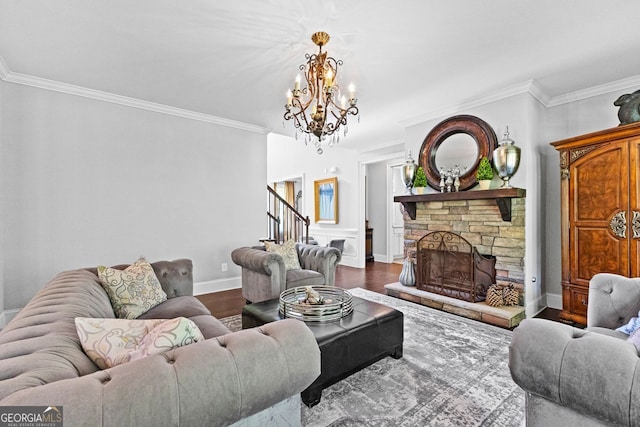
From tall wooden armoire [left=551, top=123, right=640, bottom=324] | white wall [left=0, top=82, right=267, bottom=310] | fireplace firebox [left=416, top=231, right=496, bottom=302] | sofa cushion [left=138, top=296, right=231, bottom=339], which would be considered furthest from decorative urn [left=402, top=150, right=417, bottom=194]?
sofa cushion [left=138, top=296, right=231, bottom=339]

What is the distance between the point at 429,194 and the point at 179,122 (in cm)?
355

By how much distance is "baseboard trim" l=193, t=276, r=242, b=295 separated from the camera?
14.1 ft

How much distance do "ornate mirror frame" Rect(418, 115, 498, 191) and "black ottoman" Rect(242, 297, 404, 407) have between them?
222 cm

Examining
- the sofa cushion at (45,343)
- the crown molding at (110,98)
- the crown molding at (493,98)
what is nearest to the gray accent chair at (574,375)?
the sofa cushion at (45,343)

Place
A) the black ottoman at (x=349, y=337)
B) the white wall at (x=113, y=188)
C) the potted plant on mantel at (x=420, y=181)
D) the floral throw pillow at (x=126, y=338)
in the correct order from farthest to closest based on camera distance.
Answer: the potted plant on mantel at (x=420, y=181) < the white wall at (x=113, y=188) < the black ottoman at (x=349, y=337) < the floral throw pillow at (x=126, y=338)

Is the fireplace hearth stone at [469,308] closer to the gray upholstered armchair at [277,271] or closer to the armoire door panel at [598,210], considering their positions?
the armoire door panel at [598,210]

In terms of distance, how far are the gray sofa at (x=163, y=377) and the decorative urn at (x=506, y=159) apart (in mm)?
3119

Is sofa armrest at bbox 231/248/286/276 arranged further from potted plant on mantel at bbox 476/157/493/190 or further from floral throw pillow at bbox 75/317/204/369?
potted plant on mantel at bbox 476/157/493/190

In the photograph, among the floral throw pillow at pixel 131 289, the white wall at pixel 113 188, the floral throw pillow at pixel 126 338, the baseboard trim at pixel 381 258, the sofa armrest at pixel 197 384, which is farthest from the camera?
the baseboard trim at pixel 381 258

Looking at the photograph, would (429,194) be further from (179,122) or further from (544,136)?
(179,122)

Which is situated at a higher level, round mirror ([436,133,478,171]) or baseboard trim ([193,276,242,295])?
round mirror ([436,133,478,171])

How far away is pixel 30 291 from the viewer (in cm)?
324

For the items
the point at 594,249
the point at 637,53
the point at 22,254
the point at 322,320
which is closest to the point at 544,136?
the point at 637,53

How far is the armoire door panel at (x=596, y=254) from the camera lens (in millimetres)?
2799
